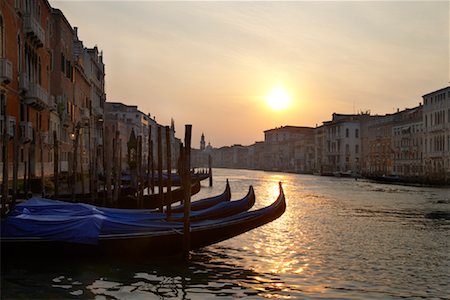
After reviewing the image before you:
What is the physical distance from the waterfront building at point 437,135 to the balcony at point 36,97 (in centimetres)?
3522

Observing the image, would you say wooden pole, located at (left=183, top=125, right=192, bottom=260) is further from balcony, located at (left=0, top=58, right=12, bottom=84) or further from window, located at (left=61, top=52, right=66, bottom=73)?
window, located at (left=61, top=52, right=66, bottom=73)

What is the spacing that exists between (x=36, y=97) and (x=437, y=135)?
1627 inches

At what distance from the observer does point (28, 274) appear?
970cm

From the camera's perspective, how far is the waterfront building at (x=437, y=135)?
49.1 metres

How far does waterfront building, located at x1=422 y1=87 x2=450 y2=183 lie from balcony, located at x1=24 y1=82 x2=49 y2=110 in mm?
35221

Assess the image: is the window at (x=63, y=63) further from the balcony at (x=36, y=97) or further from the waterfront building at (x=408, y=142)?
the waterfront building at (x=408, y=142)

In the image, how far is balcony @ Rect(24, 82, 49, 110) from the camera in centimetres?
1988

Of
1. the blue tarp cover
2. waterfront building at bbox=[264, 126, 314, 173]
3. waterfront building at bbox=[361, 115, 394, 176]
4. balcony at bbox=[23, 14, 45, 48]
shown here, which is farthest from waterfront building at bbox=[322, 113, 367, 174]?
the blue tarp cover

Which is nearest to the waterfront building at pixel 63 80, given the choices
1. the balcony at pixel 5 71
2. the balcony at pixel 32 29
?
the balcony at pixel 32 29

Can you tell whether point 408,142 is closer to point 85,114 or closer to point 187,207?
point 85,114

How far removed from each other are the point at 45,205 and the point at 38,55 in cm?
1219

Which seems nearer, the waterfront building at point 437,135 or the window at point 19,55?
the window at point 19,55

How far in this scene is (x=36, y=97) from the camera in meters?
20.2

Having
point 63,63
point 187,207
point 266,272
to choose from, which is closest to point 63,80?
point 63,63
